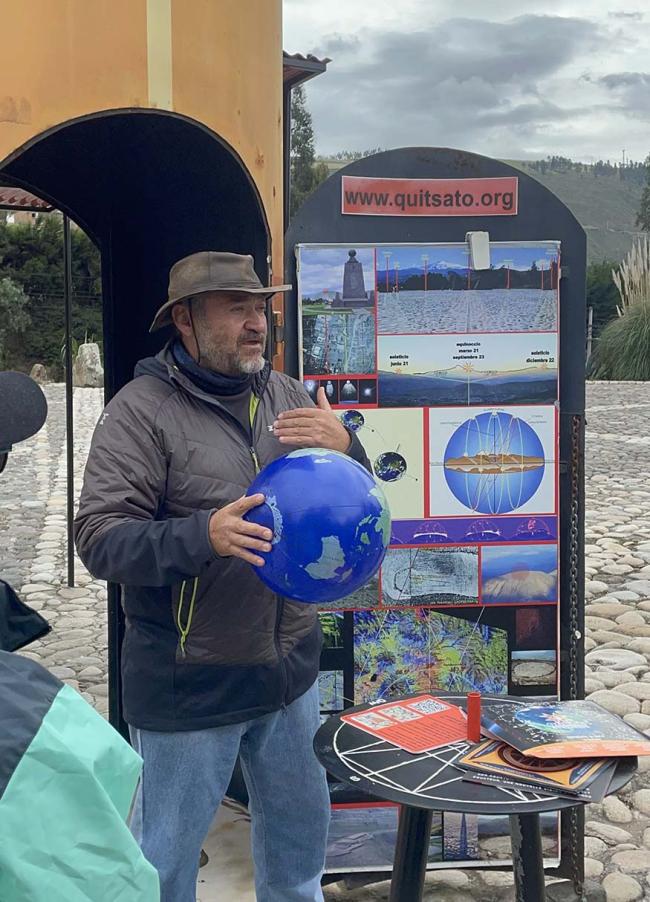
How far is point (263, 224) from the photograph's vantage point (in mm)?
3977

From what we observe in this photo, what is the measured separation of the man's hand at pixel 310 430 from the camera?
2.82 m

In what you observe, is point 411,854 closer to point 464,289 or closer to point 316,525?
point 316,525

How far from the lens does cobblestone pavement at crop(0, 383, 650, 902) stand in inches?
156

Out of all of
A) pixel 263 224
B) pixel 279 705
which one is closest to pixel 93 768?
pixel 279 705

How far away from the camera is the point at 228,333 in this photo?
2.95 m

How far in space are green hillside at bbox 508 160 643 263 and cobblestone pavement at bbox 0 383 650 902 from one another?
97513 millimetres

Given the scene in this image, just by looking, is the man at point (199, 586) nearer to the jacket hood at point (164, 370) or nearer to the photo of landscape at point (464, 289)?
the jacket hood at point (164, 370)

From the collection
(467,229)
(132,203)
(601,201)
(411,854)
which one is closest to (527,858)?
(411,854)

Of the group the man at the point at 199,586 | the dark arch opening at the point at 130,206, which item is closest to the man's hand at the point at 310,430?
the man at the point at 199,586

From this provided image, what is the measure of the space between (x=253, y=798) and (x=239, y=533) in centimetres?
106

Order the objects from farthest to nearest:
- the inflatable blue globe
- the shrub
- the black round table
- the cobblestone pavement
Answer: the shrub < the cobblestone pavement < the inflatable blue globe < the black round table

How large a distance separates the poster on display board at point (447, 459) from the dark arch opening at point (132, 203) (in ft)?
3.55

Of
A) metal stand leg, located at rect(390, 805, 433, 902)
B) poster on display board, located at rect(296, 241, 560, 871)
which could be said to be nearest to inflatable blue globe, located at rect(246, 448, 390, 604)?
metal stand leg, located at rect(390, 805, 433, 902)

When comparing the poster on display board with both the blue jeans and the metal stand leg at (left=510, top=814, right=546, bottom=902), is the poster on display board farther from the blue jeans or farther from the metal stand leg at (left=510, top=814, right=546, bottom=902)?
the metal stand leg at (left=510, top=814, right=546, bottom=902)
